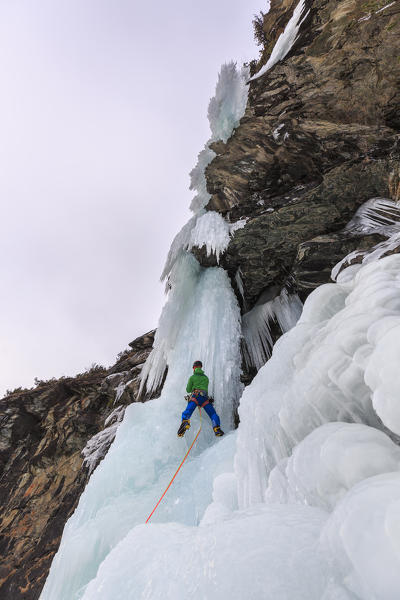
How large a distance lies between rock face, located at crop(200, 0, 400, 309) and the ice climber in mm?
2437

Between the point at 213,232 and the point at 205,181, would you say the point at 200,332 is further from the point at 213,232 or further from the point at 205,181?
the point at 205,181

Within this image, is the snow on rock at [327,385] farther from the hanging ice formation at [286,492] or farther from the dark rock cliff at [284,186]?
the dark rock cliff at [284,186]

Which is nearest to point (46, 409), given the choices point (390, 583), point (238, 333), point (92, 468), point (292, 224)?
point (92, 468)

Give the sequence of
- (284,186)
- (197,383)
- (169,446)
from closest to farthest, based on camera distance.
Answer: (169,446) → (197,383) → (284,186)

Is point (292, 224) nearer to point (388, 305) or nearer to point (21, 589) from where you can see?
point (388, 305)

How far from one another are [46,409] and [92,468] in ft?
12.1

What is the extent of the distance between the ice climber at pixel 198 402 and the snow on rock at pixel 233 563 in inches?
124

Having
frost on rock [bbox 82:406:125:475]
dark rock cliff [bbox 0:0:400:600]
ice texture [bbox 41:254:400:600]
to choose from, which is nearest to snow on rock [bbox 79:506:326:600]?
ice texture [bbox 41:254:400:600]

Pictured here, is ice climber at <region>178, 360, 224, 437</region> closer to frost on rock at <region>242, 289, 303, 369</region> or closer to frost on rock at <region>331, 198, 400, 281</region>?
frost on rock at <region>242, 289, 303, 369</region>

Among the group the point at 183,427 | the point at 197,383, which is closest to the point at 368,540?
the point at 183,427

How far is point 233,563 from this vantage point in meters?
0.90

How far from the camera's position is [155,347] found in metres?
6.77

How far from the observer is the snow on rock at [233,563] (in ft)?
2.66

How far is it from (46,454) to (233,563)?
8.30 m
